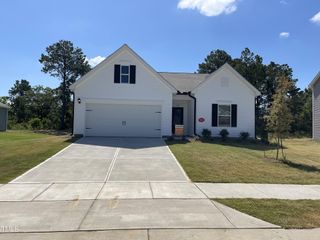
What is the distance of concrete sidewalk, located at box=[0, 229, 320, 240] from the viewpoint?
5980 millimetres

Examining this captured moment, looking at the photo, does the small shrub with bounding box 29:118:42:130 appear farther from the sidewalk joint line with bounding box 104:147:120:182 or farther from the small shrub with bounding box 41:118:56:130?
the sidewalk joint line with bounding box 104:147:120:182

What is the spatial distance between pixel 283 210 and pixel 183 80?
789 inches

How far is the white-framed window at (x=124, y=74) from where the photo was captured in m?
23.1

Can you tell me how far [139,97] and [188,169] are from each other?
10928 mm

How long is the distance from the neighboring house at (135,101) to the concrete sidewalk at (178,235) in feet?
55.4

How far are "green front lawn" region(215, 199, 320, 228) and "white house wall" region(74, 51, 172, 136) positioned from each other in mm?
14807

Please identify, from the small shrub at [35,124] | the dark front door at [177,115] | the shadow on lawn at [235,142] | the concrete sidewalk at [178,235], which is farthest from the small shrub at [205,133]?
the small shrub at [35,124]

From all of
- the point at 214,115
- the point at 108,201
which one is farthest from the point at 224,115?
the point at 108,201

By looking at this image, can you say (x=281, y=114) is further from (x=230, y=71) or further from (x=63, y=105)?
(x=63, y=105)

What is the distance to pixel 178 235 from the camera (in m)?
6.11

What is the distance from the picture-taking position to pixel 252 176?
12.1 m

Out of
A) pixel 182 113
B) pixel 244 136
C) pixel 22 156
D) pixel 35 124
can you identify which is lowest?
pixel 22 156

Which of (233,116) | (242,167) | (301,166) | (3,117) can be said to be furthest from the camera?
(3,117)

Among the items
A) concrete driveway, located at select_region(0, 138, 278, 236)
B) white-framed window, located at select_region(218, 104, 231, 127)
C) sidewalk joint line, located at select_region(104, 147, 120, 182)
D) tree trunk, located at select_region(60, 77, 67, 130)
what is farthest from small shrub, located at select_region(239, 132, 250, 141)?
tree trunk, located at select_region(60, 77, 67, 130)
